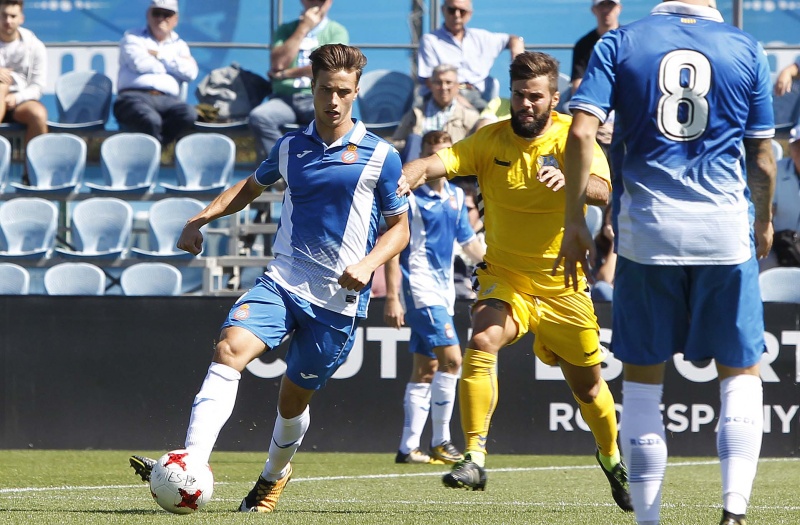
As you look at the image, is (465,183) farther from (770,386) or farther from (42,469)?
(42,469)

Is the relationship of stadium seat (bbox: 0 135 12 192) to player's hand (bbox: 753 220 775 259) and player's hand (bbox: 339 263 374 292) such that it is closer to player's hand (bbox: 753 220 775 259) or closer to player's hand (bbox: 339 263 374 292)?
player's hand (bbox: 339 263 374 292)

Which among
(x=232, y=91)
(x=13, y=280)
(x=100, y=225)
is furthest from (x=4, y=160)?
(x=232, y=91)

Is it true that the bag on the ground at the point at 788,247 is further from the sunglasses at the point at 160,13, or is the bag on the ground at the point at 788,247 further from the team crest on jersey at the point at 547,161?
the sunglasses at the point at 160,13

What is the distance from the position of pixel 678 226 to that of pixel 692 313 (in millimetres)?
308

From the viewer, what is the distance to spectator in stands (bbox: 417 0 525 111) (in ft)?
43.6

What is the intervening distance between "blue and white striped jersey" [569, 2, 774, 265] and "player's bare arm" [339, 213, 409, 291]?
1.31m

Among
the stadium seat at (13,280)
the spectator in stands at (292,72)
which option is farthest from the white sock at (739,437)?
the spectator in stands at (292,72)

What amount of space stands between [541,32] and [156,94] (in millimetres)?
4622

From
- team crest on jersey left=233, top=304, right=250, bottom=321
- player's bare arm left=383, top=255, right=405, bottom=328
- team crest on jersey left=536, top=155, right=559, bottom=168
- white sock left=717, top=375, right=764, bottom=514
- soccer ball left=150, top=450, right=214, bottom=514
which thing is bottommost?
soccer ball left=150, top=450, right=214, bottom=514

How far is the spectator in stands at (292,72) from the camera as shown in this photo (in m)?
13.2

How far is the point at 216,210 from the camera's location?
5.50 m

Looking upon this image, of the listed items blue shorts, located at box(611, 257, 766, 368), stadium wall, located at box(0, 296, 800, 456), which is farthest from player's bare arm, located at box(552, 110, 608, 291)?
stadium wall, located at box(0, 296, 800, 456)

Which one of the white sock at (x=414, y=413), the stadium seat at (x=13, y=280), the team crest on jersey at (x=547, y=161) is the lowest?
the white sock at (x=414, y=413)

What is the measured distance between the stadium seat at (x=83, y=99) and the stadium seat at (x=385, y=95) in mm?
3026
